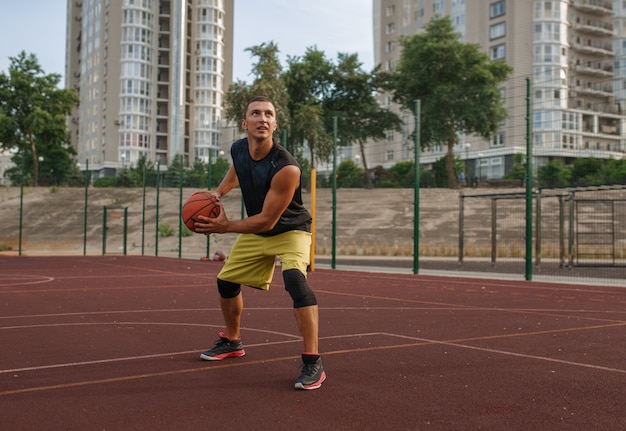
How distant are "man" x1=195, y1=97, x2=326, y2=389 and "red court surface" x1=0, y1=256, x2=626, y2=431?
31 centimetres

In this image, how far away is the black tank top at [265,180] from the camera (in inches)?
179

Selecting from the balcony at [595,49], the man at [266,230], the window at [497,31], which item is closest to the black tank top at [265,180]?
the man at [266,230]

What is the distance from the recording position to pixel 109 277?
14.2 metres

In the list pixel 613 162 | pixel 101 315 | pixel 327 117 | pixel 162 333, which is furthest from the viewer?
pixel 327 117

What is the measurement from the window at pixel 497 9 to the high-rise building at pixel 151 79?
34.6 metres

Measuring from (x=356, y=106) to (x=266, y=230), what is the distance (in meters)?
44.1

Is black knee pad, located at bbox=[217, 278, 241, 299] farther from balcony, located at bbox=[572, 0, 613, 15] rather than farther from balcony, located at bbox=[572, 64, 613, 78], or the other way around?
balcony, located at bbox=[572, 0, 613, 15]

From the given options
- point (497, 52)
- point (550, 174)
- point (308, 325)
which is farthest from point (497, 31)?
point (308, 325)

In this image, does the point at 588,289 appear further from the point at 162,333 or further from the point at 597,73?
the point at 597,73

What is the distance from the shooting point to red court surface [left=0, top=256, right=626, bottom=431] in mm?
3539

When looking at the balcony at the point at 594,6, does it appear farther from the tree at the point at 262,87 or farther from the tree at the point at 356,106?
the tree at the point at 262,87

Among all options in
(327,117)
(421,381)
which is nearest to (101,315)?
(421,381)

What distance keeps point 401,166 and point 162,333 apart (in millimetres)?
48775

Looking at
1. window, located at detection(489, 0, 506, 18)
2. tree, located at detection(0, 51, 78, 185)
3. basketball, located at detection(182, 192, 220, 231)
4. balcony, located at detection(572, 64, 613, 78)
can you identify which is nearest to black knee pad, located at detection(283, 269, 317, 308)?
basketball, located at detection(182, 192, 220, 231)
